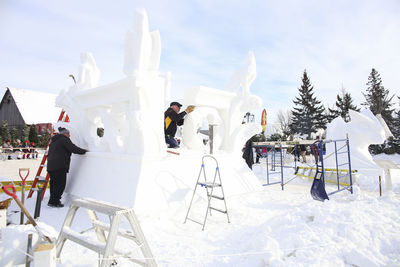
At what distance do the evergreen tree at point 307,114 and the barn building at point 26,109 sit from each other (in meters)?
28.9

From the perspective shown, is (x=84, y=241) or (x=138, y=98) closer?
(x=84, y=241)

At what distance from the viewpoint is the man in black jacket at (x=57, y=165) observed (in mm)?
4812

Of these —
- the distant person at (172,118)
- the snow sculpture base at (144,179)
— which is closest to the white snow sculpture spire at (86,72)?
the snow sculpture base at (144,179)

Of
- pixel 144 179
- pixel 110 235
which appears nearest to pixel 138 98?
pixel 144 179

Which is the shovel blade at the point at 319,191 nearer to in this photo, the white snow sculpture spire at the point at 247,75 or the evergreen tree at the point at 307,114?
the white snow sculpture spire at the point at 247,75

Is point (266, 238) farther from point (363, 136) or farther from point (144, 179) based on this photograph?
point (363, 136)

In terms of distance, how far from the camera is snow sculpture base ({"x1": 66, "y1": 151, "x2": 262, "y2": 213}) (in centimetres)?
388

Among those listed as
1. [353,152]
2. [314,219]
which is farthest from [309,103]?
[314,219]

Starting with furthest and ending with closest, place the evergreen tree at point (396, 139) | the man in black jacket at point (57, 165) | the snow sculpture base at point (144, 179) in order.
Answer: the evergreen tree at point (396, 139), the man in black jacket at point (57, 165), the snow sculpture base at point (144, 179)

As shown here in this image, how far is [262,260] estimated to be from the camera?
2.53 metres

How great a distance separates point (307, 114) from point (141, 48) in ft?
109

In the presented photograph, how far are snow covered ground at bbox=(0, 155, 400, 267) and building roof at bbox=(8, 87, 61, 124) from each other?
83.0 feet

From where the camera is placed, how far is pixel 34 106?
26469mm

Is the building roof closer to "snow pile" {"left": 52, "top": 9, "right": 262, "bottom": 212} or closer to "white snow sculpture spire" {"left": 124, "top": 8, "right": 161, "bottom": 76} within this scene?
"snow pile" {"left": 52, "top": 9, "right": 262, "bottom": 212}
